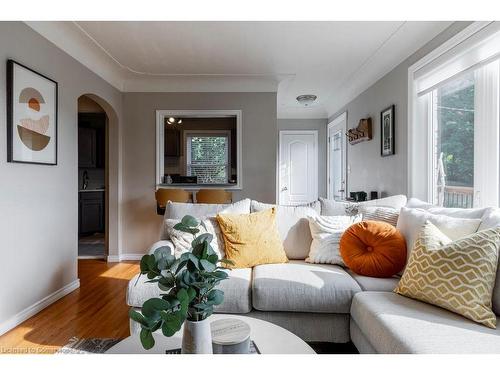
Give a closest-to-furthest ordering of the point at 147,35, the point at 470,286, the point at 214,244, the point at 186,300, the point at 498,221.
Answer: the point at 186,300 → the point at 470,286 → the point at 498,221 → the point at 214,244 → the point at 147,35

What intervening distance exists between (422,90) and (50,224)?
3.76 meters

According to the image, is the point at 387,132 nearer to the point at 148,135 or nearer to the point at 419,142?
the point at 419,142

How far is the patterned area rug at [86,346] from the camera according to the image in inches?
82.7

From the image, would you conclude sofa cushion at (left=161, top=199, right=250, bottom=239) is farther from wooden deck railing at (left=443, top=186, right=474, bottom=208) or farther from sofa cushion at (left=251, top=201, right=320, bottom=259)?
wooden deck railing at (left=443, top=186, right=474, bottom=208)

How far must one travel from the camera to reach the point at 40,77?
2824 mm

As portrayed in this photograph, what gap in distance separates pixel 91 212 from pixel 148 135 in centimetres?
266

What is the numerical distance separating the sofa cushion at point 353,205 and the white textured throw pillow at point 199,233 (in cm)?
93

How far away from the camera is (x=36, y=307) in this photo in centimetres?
279

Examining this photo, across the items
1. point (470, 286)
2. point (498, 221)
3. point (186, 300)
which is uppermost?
point (498, 221)

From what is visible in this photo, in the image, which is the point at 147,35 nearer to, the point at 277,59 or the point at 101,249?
the point at 277,59

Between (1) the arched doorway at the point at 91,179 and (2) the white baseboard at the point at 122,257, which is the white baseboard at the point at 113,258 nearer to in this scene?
(2) the white baseboard at the point at 122,257

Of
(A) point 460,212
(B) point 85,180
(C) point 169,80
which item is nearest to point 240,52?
(C) point 169,80

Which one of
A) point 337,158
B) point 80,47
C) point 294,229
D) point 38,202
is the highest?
point 80,47
